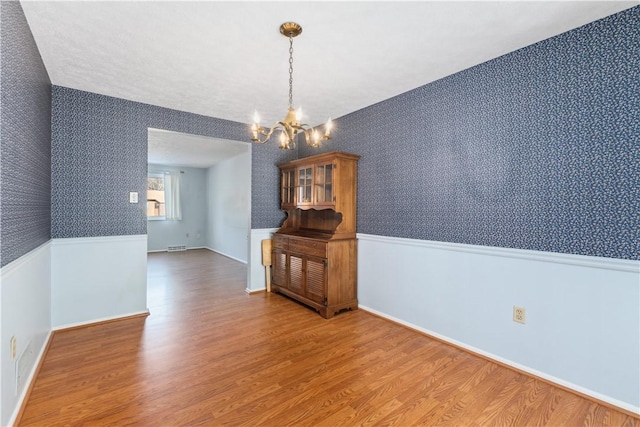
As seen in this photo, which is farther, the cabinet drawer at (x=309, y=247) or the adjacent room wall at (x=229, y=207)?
the adjacent room wall at (x=229, y=207)

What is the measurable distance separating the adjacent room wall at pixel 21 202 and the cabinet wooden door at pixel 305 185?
8.20 feet

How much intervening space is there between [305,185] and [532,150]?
94.0 inches

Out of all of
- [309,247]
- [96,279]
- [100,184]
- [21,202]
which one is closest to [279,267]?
[309,247]

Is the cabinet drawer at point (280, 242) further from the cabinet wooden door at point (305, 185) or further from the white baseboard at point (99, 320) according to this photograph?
the white baseboard at point (99, 320)

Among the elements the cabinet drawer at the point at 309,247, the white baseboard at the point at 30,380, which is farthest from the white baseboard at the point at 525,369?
the white baseboard at the point at 30,380

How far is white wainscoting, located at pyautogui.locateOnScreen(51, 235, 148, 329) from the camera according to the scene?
290 centimetres

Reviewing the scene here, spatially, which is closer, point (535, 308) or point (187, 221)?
point (535, 308)

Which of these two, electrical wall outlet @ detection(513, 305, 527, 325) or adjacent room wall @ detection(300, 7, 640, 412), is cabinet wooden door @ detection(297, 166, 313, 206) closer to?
adjacent room wall @ detection(300, 7, 640, 412)

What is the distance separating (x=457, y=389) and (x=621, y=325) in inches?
42.7

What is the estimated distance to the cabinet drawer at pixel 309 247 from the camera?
131 inches

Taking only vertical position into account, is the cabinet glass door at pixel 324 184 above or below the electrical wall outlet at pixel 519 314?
above

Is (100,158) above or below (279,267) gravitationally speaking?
above

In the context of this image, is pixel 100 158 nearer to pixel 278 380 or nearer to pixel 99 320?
pixel 99 320

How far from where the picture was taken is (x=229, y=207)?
22.4 ft
